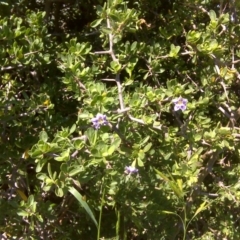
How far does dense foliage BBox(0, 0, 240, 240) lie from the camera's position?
1861mm

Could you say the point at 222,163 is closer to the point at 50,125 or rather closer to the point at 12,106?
the point at 50,125

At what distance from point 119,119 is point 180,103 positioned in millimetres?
245

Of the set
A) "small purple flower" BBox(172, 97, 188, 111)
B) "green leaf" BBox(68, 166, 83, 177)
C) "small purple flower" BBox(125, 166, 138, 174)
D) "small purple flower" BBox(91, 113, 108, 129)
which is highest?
"small purple flower" BBox(91, 113, 108, 129)

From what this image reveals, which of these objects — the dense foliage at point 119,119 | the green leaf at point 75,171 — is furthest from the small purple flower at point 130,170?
the green leaf at point 75,171

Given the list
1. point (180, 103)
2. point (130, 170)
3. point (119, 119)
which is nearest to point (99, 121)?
point (119, 119)

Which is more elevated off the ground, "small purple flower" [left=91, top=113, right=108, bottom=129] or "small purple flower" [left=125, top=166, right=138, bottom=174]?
"small purple flower" [left=91, top=113, right=108, bottom=129]

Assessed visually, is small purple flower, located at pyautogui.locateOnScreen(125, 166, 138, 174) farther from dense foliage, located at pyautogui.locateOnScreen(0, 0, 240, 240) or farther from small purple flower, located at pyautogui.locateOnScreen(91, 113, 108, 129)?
small purple flower, located at pyautogui.locateOnScreen(91, 113, 108, 129)

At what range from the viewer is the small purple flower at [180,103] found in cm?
194

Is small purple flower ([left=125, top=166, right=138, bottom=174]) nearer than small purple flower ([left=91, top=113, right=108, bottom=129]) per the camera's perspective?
No

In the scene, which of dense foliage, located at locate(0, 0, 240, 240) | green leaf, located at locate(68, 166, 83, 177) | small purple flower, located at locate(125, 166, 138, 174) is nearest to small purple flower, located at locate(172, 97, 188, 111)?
dense foliage, located at locate(0, 0, 240, 240)

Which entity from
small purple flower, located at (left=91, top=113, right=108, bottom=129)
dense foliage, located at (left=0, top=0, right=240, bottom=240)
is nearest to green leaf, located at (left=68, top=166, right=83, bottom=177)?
dense foliage, located at (left=0, top=0, right=240, bottom=240)

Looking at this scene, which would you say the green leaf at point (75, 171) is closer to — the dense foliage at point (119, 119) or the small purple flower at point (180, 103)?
the dense foliage at point (119, 119)

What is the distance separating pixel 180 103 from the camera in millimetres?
1954

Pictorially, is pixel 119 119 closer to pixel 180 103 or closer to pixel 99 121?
pixel 99 121
